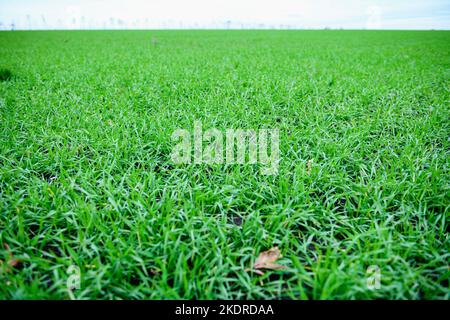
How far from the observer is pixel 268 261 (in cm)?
140

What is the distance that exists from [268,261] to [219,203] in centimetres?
49

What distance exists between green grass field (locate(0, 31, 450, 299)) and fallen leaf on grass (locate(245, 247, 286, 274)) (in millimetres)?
37

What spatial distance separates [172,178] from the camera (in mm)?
2037

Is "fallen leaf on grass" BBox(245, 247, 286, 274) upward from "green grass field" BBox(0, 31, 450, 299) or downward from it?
downward

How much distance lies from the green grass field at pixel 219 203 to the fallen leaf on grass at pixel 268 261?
1.5 inches

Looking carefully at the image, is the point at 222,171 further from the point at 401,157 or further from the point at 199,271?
the point at 401,157

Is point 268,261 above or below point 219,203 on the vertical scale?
below

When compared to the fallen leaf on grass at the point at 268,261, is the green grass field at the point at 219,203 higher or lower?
higher

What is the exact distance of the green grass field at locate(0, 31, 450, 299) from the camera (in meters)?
1.29

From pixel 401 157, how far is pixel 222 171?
4.93 ft

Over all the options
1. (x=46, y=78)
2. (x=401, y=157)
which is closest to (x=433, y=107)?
(x=401, y=157)

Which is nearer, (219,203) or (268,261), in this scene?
(268,261)

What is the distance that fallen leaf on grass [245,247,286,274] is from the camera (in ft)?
4.49

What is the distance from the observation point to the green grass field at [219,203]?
129 centimetres
